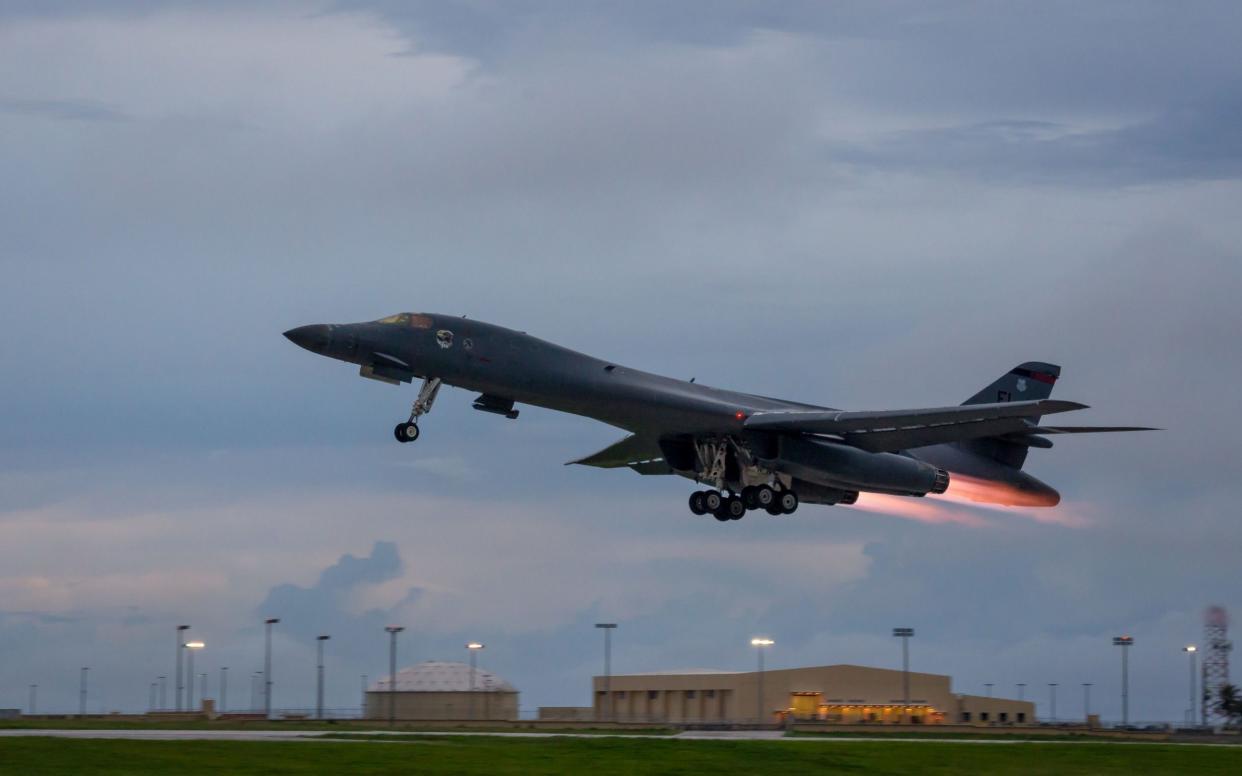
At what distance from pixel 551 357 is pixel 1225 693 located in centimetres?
6378

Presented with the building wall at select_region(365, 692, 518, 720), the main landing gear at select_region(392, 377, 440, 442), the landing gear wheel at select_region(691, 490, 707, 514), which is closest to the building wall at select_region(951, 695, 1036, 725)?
the building wall at select_region(365, 692, 518, 720)

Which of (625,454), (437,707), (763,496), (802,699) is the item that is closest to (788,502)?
(763,496)

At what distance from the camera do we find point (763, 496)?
45.9 meters

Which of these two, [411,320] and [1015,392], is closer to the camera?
[411,320]

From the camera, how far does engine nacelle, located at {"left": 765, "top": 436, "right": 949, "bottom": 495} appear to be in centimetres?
4469

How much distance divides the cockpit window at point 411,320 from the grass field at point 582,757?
10.9 metres

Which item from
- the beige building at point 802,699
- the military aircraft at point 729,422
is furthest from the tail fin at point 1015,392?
the beige building at point 802,699

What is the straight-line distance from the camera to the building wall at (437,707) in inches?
3164

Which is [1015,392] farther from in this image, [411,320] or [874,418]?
[411,320]

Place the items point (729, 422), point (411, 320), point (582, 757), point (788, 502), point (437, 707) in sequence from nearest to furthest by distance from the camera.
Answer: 1. point (582, 757)
2. point (411, 320)
3. point (729, 422)
4. point (788, 502)
5. point (437, 707)

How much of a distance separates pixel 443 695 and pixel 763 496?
40.7 meters

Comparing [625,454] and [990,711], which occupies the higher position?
[625,454]

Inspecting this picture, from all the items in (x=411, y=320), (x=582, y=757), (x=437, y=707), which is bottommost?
(x=437, y=707)

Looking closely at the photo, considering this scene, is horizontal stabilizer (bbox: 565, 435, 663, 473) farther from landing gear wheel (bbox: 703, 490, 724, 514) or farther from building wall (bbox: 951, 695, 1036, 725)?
building wall (bbox: 951, 695, 1036, 725)
